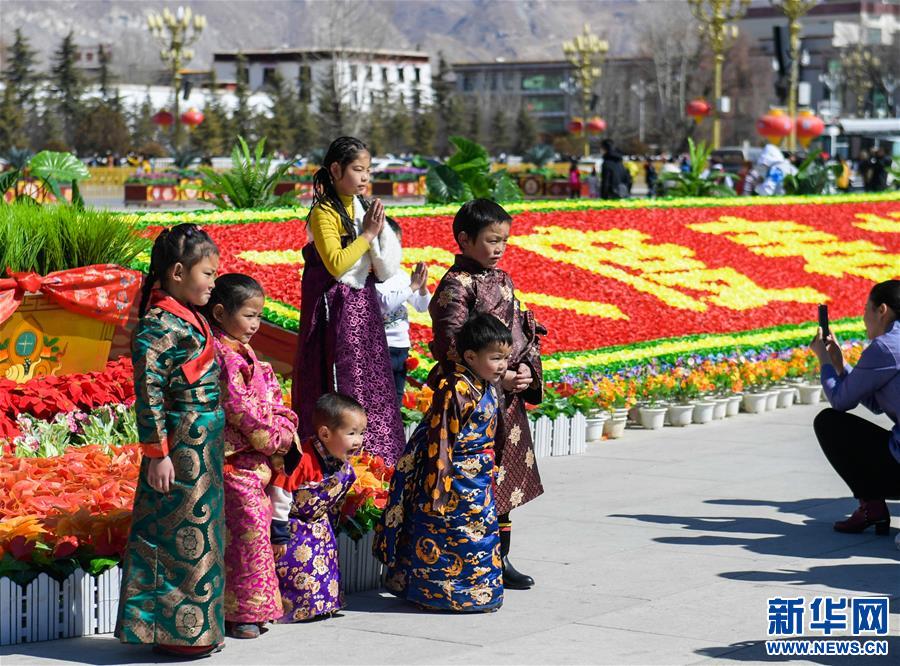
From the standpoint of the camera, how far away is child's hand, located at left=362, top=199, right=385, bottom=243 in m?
6.86

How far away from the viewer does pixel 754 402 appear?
1205 centimetres

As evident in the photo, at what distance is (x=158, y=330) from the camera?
17.3ft

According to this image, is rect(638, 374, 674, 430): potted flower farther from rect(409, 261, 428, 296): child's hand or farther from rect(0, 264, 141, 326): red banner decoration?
rect(409, 261, 428, 296): child's hand

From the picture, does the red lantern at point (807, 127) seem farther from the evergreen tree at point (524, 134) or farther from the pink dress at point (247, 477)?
the evergreen tree at point (524, 134)

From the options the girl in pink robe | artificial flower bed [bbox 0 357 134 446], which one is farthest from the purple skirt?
artificial flower bed [bbox 0 357 134 446]

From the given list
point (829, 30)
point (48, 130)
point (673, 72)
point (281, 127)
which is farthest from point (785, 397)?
point (829, 30)

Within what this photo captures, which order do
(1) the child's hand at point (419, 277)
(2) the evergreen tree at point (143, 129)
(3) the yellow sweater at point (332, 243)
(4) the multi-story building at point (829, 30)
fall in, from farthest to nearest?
1. (4) the multi-story building at point (829, 30)
2. (2) the evergreen tree at point (143, 129)
3. (1) the child's hand at point (419, 277)
4. (3) the yellow sweater at point (332, 243)

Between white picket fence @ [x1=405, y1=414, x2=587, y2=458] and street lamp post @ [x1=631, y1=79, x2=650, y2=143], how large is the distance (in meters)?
89.6

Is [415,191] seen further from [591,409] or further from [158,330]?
[158,330]

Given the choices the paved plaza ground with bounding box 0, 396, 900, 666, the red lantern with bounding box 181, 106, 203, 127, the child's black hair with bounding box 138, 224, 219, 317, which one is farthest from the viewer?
the red lantern with bounding box 181, 106, 203, 127

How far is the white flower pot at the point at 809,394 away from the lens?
12547 mm

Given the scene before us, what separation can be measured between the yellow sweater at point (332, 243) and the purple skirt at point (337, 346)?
4.5 inches

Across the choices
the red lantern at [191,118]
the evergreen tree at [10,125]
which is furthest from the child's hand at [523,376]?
the evergreen tree at [10,125]

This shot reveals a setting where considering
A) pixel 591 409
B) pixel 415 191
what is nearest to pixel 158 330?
pixel 591 409
